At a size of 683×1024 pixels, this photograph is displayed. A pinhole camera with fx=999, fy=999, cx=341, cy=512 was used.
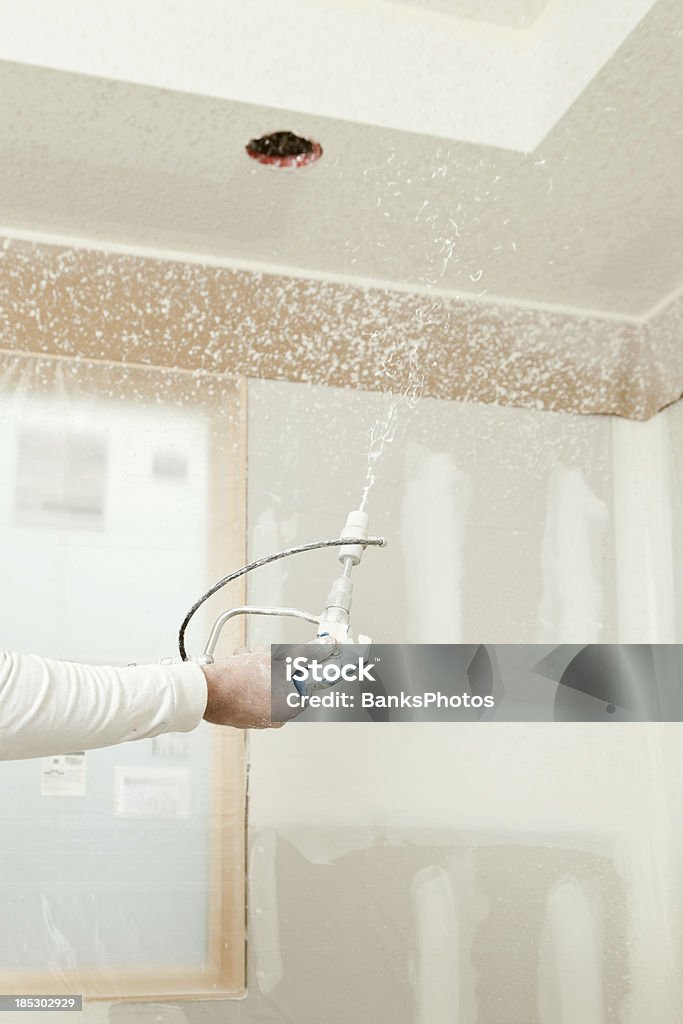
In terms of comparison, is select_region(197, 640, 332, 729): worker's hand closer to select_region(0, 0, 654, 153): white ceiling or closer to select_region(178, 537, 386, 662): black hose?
select_region(178, 537, 386, 662): black hose

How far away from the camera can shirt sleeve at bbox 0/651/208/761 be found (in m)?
0.88

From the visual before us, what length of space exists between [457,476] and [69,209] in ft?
1.75

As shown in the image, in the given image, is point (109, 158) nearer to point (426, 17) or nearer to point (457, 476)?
point (426, 17)

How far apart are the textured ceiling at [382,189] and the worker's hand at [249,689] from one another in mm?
457

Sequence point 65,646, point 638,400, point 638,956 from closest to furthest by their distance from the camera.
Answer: point 65,646, point 638,956, point 638,400

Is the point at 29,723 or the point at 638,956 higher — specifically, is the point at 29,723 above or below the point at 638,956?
above

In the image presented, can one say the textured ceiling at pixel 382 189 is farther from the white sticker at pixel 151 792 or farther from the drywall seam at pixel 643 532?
the white sticker at pixel 151 792

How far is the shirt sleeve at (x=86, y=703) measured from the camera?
0.88 m

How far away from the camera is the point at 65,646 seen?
3.36 feet

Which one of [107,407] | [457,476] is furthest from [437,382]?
[107,407]

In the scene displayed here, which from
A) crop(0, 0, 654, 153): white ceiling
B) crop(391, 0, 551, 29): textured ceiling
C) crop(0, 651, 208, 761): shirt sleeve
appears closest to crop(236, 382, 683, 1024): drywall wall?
crop(0, 651, 208, 761): shirt sleeve

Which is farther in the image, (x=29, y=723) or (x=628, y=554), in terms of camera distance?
(x=628, y=554)

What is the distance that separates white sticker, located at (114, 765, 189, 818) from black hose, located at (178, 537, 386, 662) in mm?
126

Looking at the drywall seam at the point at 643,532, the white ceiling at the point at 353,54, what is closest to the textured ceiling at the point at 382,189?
the white ceiling at the point at 353,54
